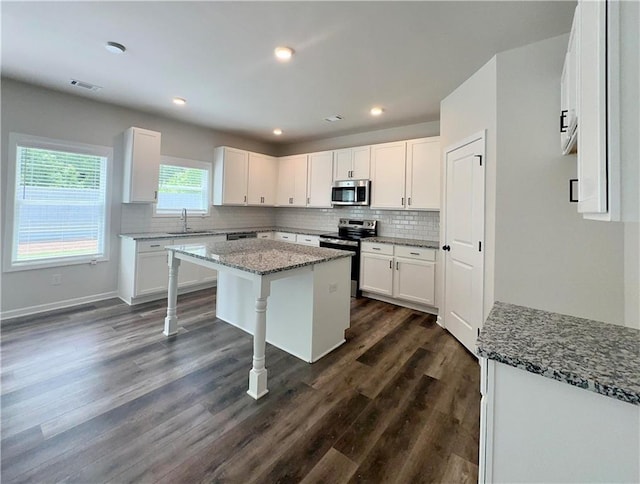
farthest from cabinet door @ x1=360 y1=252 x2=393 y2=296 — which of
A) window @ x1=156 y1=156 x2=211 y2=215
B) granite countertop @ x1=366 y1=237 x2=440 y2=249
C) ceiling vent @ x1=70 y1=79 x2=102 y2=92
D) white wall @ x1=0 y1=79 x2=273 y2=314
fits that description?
ceiling vent @ x1=70 y1=79 x2=102 y2=92

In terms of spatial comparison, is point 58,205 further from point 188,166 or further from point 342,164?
point 342,164

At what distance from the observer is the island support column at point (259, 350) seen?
208 cm

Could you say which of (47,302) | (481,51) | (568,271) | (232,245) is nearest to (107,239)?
(47,302)

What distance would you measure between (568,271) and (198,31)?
338 centimetres

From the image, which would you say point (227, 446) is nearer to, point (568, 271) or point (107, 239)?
point (568, 271)

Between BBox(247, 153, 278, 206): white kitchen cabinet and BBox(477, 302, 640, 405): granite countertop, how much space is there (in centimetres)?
501

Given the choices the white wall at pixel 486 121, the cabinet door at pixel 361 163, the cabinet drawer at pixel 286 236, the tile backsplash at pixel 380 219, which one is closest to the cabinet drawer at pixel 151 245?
the cabinet drawer at pixel 286 236

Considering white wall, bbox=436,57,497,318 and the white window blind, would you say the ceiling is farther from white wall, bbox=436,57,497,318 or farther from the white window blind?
the white window blind

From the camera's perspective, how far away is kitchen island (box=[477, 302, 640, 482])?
2.57 ft

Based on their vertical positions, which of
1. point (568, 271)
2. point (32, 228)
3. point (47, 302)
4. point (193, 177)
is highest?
point (193, 177)

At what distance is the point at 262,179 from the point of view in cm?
582

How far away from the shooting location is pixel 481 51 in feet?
7.95

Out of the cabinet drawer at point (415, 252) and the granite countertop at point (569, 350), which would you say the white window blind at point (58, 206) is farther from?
the granite countertop at point (569, 350)

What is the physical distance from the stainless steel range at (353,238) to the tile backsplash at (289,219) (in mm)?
134
